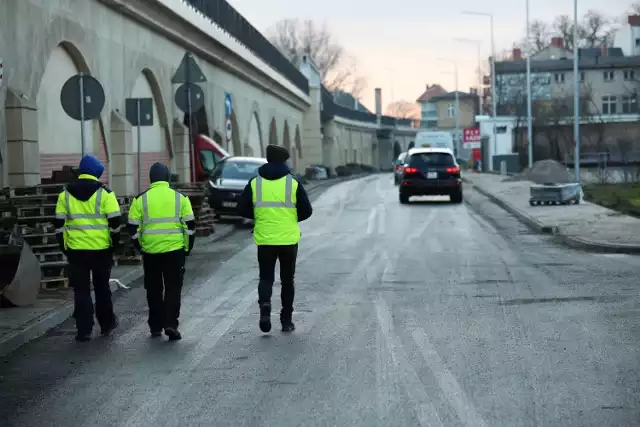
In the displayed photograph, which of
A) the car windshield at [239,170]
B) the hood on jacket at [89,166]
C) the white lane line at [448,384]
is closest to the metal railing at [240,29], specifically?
the car windshield at [239,170]

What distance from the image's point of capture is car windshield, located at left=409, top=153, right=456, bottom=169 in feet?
111

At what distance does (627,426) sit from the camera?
635 cm

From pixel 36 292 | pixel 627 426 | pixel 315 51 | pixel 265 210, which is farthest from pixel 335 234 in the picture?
pixel 315 51

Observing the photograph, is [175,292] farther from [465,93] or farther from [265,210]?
[465,93]

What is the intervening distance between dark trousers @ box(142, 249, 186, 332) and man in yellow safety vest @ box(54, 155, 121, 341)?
1.45ft

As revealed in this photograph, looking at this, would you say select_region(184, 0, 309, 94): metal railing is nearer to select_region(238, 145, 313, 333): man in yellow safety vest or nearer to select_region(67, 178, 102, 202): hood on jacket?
select_region(67, 178, 102, 202): hood on jacket

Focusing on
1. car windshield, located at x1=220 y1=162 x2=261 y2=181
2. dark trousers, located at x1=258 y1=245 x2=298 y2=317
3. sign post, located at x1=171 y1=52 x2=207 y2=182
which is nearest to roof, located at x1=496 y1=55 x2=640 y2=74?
car windshield, located at x1=220 y1=162 x2=261 y2=181

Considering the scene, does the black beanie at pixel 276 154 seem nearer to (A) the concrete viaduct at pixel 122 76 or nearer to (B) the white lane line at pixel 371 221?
(A) the concrete viaduct at pixel 122 76

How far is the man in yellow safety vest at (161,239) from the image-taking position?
10.2 m

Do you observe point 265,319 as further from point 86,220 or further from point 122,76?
point 122,76

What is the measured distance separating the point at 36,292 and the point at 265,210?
3229 millimetres

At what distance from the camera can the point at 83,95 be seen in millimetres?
16078

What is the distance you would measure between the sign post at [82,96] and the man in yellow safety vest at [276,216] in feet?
20.4

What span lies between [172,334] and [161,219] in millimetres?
1005
